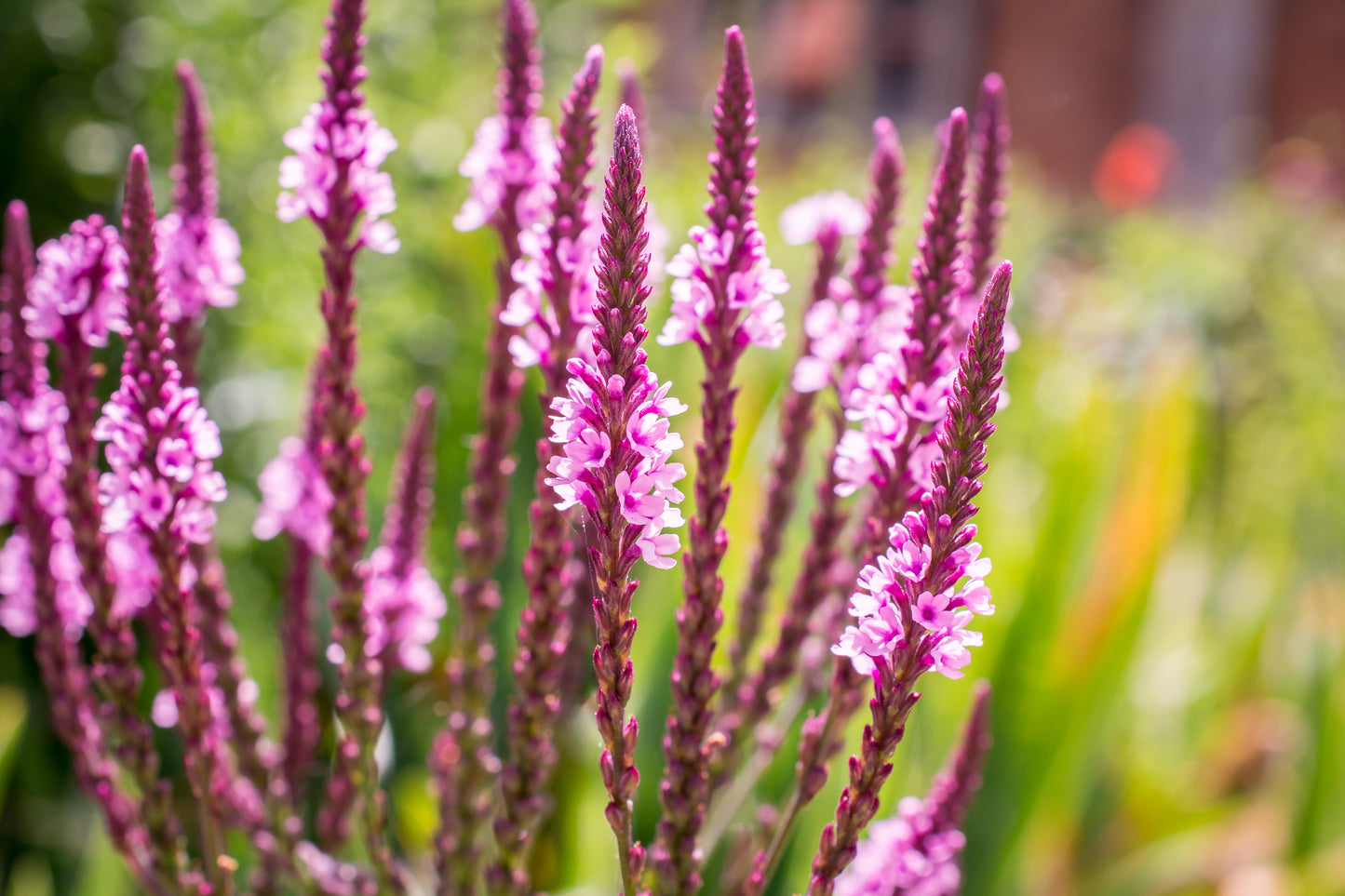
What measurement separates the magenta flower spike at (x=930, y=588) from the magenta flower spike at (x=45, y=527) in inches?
18.3

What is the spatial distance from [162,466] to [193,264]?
218 mm

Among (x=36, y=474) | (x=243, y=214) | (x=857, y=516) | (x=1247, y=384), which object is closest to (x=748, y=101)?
(x=857, y=516)

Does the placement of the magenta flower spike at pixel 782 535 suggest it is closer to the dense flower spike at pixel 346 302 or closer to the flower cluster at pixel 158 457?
the dense flower spike at pixel 346 302

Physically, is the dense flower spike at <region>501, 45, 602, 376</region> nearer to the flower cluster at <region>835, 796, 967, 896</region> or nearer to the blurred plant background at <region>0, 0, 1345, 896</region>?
the blurred plant background at <region>0, 0, 1345, 896</region>

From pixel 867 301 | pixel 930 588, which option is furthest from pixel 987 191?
pixel 930 588

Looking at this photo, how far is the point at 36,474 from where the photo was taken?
73cm

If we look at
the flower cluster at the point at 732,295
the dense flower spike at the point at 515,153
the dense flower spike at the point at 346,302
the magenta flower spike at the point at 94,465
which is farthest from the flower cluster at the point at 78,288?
the flower cluster at the point at 732,295

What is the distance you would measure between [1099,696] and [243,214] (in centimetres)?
188

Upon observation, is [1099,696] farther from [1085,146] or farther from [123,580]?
[1085,146]

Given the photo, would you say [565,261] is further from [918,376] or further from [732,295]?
[918,376]

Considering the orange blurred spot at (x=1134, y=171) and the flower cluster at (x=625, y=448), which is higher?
the orange blurred spot at (x=1134, y=171)

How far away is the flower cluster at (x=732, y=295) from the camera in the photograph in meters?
0.62

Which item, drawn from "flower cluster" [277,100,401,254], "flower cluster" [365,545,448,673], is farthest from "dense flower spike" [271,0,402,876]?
"flower cluster" [365,545,448,673]

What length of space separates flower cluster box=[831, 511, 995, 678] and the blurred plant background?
42cm
